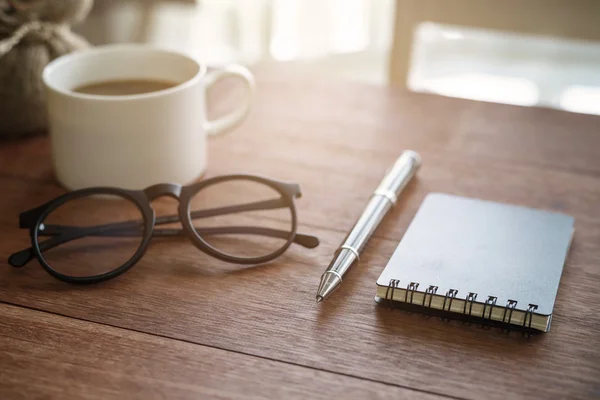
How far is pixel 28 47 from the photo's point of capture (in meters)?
0.80

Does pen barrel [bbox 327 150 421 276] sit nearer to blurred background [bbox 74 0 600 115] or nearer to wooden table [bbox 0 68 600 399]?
wooden table [bbox 0 68 600 399]

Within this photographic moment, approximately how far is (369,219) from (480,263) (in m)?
0.11

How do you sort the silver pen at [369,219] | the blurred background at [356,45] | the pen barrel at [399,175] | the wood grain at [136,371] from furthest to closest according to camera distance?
the blurred background at [356,45] → the pen barrel at [399,175] → the silver pen at [369,219] → the wood grain at [136,371]

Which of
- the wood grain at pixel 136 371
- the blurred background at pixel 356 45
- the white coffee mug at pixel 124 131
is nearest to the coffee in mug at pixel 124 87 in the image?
the white coffee mug at pixel 124 131

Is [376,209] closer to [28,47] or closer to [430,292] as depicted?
[430,292]

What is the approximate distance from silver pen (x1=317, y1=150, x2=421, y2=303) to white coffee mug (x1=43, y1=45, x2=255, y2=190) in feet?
0.60

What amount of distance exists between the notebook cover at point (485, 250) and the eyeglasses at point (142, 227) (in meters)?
0.09

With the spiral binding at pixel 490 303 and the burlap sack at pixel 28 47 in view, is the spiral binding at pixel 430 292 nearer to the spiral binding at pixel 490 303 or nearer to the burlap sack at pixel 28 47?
the spiral binding at pixel 490 303

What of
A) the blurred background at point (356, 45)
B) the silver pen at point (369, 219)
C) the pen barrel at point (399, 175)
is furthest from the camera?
the blurred background at point (356, 45)

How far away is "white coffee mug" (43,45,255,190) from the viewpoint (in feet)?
2.21

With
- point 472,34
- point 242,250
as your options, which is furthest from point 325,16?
point 242,250

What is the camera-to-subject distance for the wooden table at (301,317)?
49 cm

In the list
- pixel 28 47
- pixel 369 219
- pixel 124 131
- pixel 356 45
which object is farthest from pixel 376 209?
pixel 356 45

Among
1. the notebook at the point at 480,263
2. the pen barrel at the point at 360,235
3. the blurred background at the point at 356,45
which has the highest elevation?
the notebook at the point at 480,263
